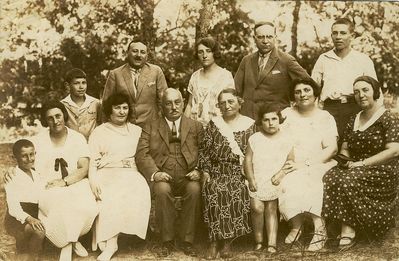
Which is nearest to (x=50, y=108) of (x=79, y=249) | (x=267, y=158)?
(x=79, y=249)

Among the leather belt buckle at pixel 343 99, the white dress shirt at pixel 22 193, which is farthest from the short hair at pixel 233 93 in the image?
the white dress shirt at pixel 22 193

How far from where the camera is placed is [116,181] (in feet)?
22.2

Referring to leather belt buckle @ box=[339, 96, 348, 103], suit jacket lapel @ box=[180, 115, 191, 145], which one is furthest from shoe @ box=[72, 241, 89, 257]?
leather belt buckle @ box=[339, 96, 348, 103]

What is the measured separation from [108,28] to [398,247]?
3.74 metres

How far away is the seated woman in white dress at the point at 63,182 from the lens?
6656 mm

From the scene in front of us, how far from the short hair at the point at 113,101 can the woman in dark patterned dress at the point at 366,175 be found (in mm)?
2165

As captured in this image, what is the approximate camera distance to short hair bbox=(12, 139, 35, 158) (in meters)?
6.77

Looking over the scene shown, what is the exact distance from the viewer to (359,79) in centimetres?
720

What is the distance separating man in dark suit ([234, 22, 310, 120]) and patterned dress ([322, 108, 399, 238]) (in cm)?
79

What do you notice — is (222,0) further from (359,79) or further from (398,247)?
(398,247)

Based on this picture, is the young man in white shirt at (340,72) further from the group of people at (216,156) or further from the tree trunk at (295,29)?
the tree trunk at (295,29)

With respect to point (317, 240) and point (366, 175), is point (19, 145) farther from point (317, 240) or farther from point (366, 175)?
point (366, 175)

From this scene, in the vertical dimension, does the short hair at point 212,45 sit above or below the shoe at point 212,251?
above

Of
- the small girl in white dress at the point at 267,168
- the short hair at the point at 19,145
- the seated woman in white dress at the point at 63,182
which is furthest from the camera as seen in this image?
the small girl in white dress at the point at 267,168
